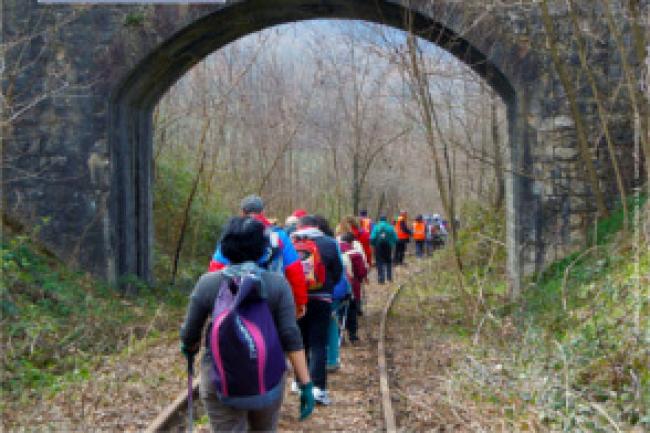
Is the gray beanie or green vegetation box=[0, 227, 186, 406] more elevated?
the gray beanie

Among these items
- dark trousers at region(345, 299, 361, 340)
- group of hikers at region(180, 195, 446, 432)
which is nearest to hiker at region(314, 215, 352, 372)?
dark trousers at region(345, 299, 361, 340)

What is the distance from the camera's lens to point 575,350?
23.5 feet

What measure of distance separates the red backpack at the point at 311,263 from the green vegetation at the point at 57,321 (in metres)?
2.72

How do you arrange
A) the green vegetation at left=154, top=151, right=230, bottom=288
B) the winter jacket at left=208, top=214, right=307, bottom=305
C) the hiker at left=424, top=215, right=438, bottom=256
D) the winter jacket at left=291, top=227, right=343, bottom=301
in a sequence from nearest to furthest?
the winter jacket at left=208, top=214, right=307, bottom=305
the winter jacket at left=291, top=227, right=343, bottom=301
the green vegetation at left=154, top=151, right=230, bottom=288
the hiker at left=424, top=215, right=438, bottom=256

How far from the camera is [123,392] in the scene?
8.29 metres

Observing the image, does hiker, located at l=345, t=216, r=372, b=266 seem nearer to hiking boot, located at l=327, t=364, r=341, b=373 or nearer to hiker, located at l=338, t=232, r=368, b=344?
hiker, located at l=338, t=232, r=368, b=344

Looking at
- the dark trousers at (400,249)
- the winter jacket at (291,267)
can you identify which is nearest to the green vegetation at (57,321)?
the winter jacket at (291,267)

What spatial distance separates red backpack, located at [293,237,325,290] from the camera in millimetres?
7797

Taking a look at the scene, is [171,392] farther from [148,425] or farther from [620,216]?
[620,216]

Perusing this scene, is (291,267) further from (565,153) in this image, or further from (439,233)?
(439,233)

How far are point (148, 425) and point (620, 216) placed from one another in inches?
333

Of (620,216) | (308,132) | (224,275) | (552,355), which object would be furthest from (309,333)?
(308,132)

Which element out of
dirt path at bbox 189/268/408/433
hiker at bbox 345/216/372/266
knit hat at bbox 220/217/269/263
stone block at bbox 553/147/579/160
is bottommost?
dirt path at bbox 189/268/408/433

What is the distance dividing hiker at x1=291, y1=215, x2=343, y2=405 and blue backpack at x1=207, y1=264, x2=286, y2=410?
3353mm
